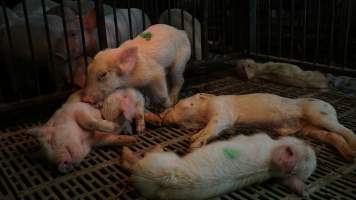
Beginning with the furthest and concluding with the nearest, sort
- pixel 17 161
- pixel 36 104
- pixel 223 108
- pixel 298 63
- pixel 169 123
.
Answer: pixel 298 63
pixel 36 104
pixel 169 123
pixel 223 108
pixel 17 161

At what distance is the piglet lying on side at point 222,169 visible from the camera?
155cm

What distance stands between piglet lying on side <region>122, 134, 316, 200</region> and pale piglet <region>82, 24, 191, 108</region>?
2.78 feet

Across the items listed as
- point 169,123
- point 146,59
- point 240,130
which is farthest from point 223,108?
point 146,59

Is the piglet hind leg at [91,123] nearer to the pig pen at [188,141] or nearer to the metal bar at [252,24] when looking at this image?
the pig pen at [188,141]

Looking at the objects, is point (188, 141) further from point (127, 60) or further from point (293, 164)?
point (293, 164)

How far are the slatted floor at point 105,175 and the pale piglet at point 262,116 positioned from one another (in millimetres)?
87

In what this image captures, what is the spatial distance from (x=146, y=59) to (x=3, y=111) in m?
1.07

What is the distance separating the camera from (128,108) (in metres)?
2.27

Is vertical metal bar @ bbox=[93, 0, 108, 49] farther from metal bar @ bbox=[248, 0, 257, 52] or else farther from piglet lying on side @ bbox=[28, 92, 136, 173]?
metal bar @ bbox=[248, 0, 257, 52]

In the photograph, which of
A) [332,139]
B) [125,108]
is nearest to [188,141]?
[125,108]

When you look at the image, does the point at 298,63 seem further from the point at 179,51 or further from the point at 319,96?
the point at 179,51

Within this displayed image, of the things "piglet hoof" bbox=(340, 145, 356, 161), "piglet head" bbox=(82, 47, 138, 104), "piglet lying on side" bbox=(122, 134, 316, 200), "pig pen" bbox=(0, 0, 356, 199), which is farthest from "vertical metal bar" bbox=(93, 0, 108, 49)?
"piglet hoof" bbox=(340, 145, 356, 161)

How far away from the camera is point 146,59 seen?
260 centimetres

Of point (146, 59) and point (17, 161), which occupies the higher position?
point (146, 59)
